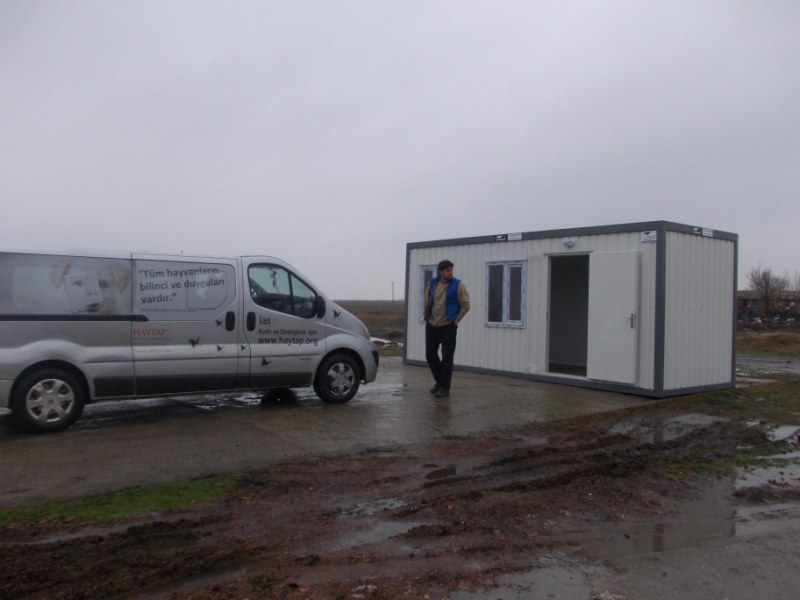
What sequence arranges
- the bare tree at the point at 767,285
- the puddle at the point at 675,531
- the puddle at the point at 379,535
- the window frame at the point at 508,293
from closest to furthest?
the puddle at the point at 379,535 < the puddle at the point at 675,531 < the window frame at the point at 508,293 < the bare tree at the point at 767,285

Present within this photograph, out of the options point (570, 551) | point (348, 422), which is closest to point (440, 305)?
point (348, 422)

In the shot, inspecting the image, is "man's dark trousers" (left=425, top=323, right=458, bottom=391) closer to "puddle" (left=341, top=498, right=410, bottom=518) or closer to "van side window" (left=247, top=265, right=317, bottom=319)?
"van side window" (left=247, top=265, right=317, bottom=319)

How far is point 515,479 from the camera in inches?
235

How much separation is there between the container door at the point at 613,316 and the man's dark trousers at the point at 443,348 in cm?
303

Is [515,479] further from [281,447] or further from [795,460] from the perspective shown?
[795,460]

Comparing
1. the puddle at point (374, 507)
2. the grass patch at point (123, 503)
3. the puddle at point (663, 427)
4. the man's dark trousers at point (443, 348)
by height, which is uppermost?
the man's dark trousers at point (443, 348)

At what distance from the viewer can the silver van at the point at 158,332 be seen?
706 centimetres

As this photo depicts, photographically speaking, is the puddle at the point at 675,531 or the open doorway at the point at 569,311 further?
the open doorway at the point at 569,311

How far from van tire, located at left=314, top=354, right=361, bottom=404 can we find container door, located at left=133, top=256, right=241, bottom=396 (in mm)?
1198

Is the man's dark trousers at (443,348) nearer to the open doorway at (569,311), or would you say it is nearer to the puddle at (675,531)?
the puddle at (675,531)

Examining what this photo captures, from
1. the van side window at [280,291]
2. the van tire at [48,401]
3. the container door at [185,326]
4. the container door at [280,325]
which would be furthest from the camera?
the van side window at [280,291]

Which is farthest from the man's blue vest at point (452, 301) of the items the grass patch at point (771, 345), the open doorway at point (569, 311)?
the grass patch at point (771, 345)

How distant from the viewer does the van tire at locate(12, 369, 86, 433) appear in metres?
6.98

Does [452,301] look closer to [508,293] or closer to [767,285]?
[508,293]
